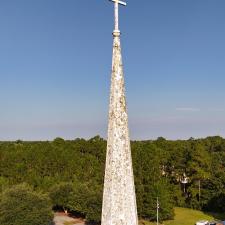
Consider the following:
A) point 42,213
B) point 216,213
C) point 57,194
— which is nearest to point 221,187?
point 216,213

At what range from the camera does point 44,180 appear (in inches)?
2088

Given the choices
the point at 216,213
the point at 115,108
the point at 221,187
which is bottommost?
the point at 216,213

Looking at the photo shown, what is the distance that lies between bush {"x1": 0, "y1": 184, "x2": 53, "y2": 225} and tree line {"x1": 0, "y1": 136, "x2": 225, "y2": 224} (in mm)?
454

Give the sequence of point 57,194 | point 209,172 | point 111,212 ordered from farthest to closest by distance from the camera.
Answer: point 209,172 < point 57,194 < point 111,212

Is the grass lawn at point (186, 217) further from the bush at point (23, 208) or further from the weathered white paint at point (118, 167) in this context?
A: the weathered white paint at point (118, 167)

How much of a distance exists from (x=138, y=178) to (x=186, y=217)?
8.08 metres

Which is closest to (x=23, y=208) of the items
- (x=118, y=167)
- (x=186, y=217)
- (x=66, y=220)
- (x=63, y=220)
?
(x=63, y=220)

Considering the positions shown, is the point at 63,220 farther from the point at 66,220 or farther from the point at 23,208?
the point at 23,208

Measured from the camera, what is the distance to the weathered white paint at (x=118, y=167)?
6.74 metres

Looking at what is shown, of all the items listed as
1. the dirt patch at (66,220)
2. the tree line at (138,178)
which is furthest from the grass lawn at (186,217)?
the dirt patch at (66,220)

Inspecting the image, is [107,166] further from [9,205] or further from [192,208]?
[192,208]

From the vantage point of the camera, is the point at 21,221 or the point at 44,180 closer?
the point at 21,221

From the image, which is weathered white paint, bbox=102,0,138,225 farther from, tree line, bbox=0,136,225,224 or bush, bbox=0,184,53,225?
tree line, bbox=0,136,225,224

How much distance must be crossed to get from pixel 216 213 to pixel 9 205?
Answer: 28681mm
